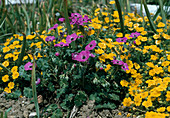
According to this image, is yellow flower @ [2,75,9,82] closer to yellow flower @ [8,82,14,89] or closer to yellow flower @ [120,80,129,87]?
yellow flower @ [8,82,14,89]

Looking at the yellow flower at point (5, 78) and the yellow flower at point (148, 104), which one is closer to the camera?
the yellow flower at point (148, 104)

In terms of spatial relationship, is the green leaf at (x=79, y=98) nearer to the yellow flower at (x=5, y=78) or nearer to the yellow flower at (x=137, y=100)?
the yellow flower at (x=137, y=100)

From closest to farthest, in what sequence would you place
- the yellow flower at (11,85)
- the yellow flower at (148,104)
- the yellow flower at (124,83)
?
the yellow flower at (148,104), the yellow flower at (124,83), the yellow flower at (11,85)

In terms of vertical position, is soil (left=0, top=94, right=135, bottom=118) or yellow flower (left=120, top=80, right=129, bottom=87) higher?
yellow flower (left=120, top=80, right=129, bottom=87)

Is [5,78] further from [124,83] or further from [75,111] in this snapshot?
[124,83]

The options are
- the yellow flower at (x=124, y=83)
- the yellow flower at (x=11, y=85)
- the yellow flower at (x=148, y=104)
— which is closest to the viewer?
the yellow flower at (x=148, y=104)

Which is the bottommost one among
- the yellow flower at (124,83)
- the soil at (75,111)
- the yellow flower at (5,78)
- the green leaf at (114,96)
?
the soil at (75,111)

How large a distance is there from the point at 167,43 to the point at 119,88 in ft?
2.96

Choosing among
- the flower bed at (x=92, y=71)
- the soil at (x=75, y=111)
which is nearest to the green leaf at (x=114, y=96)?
the flower bed at (x=92, y=71)

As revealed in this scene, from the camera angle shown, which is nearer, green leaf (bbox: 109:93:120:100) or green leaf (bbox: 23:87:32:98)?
green leaf (bbox: 109:93:120:100)

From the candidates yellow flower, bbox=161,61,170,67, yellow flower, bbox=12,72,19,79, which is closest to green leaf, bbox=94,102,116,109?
yellow flower, bbox=161,61,170,67

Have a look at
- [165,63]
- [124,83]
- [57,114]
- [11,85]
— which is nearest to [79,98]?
[57,114]

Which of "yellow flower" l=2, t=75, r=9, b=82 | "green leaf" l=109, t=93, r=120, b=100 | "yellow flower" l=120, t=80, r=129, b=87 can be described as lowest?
"green leaf" l=109, t=93, r=120, b=100

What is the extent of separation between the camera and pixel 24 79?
215 centimetres
